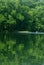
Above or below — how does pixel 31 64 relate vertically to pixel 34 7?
above

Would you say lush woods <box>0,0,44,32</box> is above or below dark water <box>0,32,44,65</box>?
below

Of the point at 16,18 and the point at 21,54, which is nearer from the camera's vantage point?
the point at 21,54

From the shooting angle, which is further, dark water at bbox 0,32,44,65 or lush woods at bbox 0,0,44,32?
lush woods at bbox 0,0,44,32

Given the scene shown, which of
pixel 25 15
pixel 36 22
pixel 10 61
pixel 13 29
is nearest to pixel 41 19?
pixel 36 22

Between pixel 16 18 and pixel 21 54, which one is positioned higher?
pixel 21 54

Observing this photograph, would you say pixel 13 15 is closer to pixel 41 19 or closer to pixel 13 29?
pixel 13 29

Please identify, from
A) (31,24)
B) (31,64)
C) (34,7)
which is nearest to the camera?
(31,64)

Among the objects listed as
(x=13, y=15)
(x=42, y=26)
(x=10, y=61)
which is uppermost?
(x=10, y=61)

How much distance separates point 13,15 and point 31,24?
182 inches

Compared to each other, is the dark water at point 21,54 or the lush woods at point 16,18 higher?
the dark water at point 21,54

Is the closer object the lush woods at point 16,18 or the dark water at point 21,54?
the dark water at point 21,54

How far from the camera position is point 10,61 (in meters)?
12.9

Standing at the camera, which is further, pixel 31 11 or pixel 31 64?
pixel 31 11

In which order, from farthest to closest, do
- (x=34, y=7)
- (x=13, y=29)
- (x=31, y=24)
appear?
(x=34, y=7), (x=31, y=24), (x=13, y=29)
